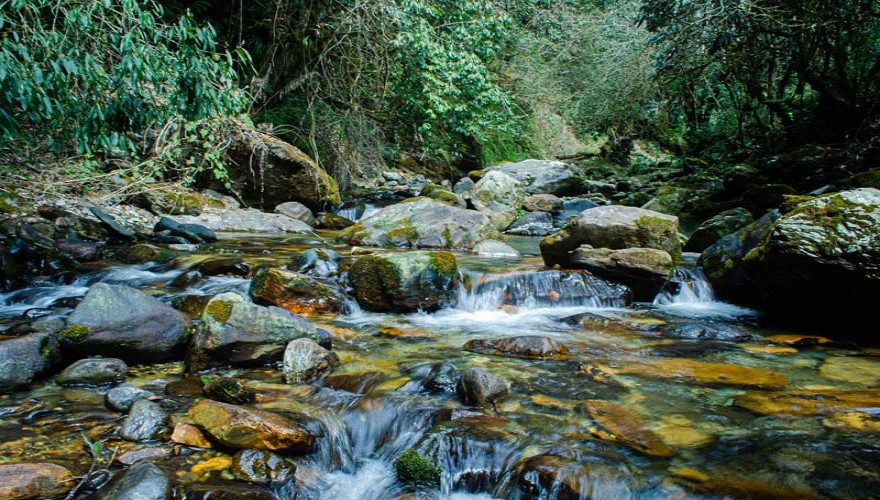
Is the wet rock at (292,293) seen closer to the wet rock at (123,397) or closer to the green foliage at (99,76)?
the green foliage at (99,76)

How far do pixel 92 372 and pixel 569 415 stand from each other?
2865 mm

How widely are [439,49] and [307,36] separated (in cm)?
264

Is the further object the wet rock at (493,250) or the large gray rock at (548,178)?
the large gray rock at (548,178)

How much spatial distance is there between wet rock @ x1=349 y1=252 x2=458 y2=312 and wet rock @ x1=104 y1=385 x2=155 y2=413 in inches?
98.3

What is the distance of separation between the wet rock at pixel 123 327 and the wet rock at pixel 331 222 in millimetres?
6823

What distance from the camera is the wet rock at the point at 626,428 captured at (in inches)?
104

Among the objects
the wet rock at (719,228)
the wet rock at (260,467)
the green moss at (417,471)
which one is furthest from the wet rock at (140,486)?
the wet rock at (719,228)

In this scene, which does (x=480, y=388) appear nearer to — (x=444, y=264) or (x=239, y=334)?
(x=239, y=334)

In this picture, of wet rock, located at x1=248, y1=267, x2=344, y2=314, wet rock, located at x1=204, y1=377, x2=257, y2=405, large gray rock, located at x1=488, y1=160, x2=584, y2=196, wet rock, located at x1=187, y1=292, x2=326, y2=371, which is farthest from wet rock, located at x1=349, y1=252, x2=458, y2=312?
large gray rock, located at x1=488, y1=160, x2=584, y2=196

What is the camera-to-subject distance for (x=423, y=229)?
8688mm

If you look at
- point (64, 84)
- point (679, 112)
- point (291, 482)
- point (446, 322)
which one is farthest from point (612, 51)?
point (291, 482)

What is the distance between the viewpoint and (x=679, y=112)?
14.0 m

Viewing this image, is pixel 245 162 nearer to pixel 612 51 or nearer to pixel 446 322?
pixel 446 322

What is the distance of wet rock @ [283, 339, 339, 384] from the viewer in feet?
11.4
